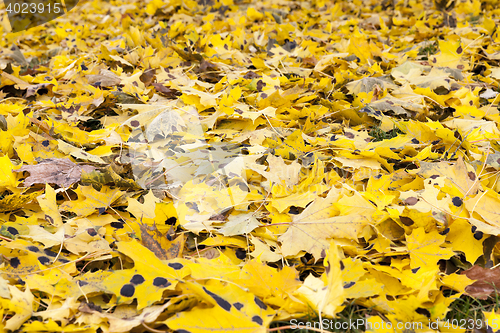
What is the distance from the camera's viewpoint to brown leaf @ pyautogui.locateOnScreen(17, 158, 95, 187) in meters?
1.25

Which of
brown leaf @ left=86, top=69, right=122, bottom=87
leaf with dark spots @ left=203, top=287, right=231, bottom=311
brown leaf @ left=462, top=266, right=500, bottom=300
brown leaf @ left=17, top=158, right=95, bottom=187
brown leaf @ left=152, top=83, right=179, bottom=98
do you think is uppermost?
brown leaf @ left=86, top=69, right=122, bottom=87

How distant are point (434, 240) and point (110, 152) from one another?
1292mm

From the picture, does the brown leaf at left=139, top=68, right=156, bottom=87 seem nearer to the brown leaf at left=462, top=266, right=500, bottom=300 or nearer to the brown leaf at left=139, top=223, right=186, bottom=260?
the brown leaf at left=139, top=223, right=186, bottom=260

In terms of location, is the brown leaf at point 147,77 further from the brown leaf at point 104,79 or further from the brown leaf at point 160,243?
the brown leaf at point 160,243

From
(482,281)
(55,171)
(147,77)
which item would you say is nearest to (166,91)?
(147,77)

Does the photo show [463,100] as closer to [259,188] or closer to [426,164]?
[426,164]

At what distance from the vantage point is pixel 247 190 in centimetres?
125

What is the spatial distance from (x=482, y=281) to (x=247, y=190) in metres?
0.77

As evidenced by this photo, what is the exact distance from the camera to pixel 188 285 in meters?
0.82

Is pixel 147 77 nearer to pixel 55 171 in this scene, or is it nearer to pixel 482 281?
pixel 55 171

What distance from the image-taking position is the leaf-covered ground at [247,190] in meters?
0.85

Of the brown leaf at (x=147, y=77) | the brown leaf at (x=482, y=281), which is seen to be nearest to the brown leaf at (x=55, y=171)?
the brown leaf at (x=147, y=77)

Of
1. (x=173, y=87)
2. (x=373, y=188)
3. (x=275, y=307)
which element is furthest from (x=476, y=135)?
(x=173, y=87)

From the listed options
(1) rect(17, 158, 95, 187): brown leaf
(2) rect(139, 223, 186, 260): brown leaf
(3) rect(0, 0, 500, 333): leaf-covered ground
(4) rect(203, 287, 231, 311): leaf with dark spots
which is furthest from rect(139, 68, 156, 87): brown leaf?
(4) rect(203, 287, 231, 311): leaf with dark spots
